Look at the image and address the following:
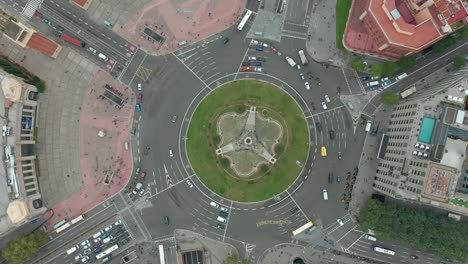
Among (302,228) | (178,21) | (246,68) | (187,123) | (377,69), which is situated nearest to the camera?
(377,69)

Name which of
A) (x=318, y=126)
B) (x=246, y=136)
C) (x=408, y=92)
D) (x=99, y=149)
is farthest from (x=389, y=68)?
(x=99, y=149)

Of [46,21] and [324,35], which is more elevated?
[324,35]

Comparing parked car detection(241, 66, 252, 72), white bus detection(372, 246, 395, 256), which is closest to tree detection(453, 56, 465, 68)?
white bus detection(372, 246, 395, 256)

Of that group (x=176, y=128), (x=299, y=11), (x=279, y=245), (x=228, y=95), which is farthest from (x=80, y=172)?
(x=299, y=11)

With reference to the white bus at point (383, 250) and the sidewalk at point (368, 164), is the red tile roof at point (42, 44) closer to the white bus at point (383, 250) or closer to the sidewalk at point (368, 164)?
the sidewalk at point (368, 164)

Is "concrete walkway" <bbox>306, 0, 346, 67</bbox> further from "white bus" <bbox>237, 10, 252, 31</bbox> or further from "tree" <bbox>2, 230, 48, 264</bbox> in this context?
"tree" <bbox>2, 230, 48, 264</bbox>

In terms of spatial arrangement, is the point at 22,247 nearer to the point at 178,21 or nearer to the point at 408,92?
the point at 178,21

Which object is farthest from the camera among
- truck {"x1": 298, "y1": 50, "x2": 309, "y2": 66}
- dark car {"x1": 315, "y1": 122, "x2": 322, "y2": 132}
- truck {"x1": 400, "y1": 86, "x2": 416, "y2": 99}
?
dark car {"x1": 315, "y1": 122, "x2": 322, "y2": 132}

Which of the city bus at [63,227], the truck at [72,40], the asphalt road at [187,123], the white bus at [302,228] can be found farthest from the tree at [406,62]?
the city bus at [63,227]
